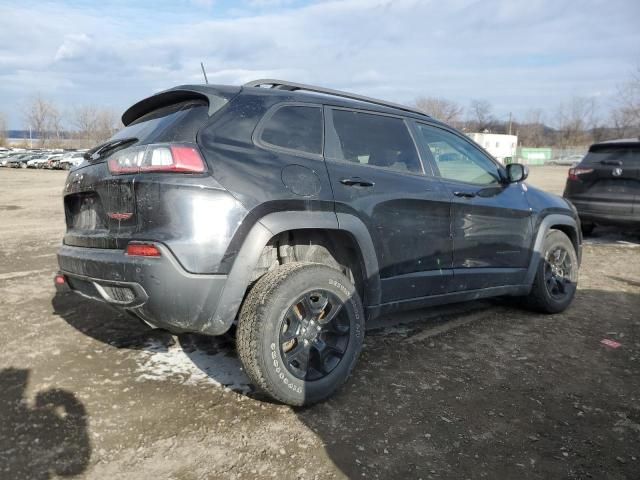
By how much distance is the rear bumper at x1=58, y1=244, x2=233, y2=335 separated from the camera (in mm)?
2566

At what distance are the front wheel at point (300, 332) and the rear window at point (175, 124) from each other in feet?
2.98

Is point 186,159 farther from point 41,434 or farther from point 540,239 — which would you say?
point 540,239

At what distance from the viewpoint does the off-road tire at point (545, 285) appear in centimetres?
458

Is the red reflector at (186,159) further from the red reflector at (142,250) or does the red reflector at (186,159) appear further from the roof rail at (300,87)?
the roof rail at (300,87)

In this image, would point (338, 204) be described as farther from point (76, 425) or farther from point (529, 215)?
point (529, 215)

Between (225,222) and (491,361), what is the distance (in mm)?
2202

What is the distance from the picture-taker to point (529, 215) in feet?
14.6

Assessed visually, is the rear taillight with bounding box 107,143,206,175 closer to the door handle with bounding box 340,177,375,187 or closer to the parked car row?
the door handle with bounding box 340,177,375,187

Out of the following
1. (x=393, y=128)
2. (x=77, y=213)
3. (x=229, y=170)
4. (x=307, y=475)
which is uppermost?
(x=393, y=128)

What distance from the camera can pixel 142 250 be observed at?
2602 mm

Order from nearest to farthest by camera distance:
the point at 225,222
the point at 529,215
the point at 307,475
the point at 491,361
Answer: the point at 307,475
the point at 225,222
the point at 491,361
the point at 529,215

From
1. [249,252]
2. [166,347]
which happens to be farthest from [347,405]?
[166,347]

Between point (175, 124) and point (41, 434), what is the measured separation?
175cm

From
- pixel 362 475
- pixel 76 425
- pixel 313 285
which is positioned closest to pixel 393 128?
pixel 313 285
